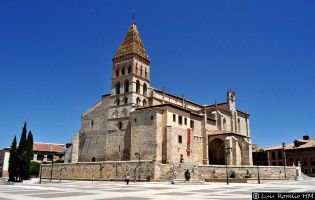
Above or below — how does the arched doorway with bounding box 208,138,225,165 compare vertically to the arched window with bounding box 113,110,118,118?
below

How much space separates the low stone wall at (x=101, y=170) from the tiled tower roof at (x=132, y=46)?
19523 mm

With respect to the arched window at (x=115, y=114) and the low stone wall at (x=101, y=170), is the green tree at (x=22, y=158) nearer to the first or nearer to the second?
the low stone wall at (x=101, y=170)

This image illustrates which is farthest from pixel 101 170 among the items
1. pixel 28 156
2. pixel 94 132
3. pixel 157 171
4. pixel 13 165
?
pixel 13 165

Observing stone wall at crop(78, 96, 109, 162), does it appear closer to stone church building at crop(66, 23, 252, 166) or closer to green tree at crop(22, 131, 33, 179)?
stone church building at crop(66, 23, 252, 166)

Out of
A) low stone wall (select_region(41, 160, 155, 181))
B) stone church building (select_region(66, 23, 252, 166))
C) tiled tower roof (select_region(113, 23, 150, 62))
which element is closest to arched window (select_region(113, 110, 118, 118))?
stone church building (select_region(66, 23, 252, 166))

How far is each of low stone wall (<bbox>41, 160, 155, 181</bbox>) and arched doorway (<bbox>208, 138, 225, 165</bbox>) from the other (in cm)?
1666

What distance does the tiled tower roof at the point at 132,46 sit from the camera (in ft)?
176

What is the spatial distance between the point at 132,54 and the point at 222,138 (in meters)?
20.4

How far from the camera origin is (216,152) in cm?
5328

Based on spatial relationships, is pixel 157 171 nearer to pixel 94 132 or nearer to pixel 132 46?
pixel 94 132

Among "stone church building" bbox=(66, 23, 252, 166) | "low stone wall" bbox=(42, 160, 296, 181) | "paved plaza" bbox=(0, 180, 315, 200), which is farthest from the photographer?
"stone church building" bbox=(66, 23, 252, 166)

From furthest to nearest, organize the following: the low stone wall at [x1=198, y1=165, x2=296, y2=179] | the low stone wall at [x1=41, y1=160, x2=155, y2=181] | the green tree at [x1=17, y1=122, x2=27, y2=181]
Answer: the green tree at [x1=17, y1=122, x2=27, y2=181], the low stone wall at [x1=198, y1=165, x2=296, y2=179], the low stone wall at [x1=41, y1=160, x2=155, y2=181]

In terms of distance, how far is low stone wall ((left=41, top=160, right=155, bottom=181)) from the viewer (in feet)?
130

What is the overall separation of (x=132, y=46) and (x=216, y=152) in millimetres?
23510
